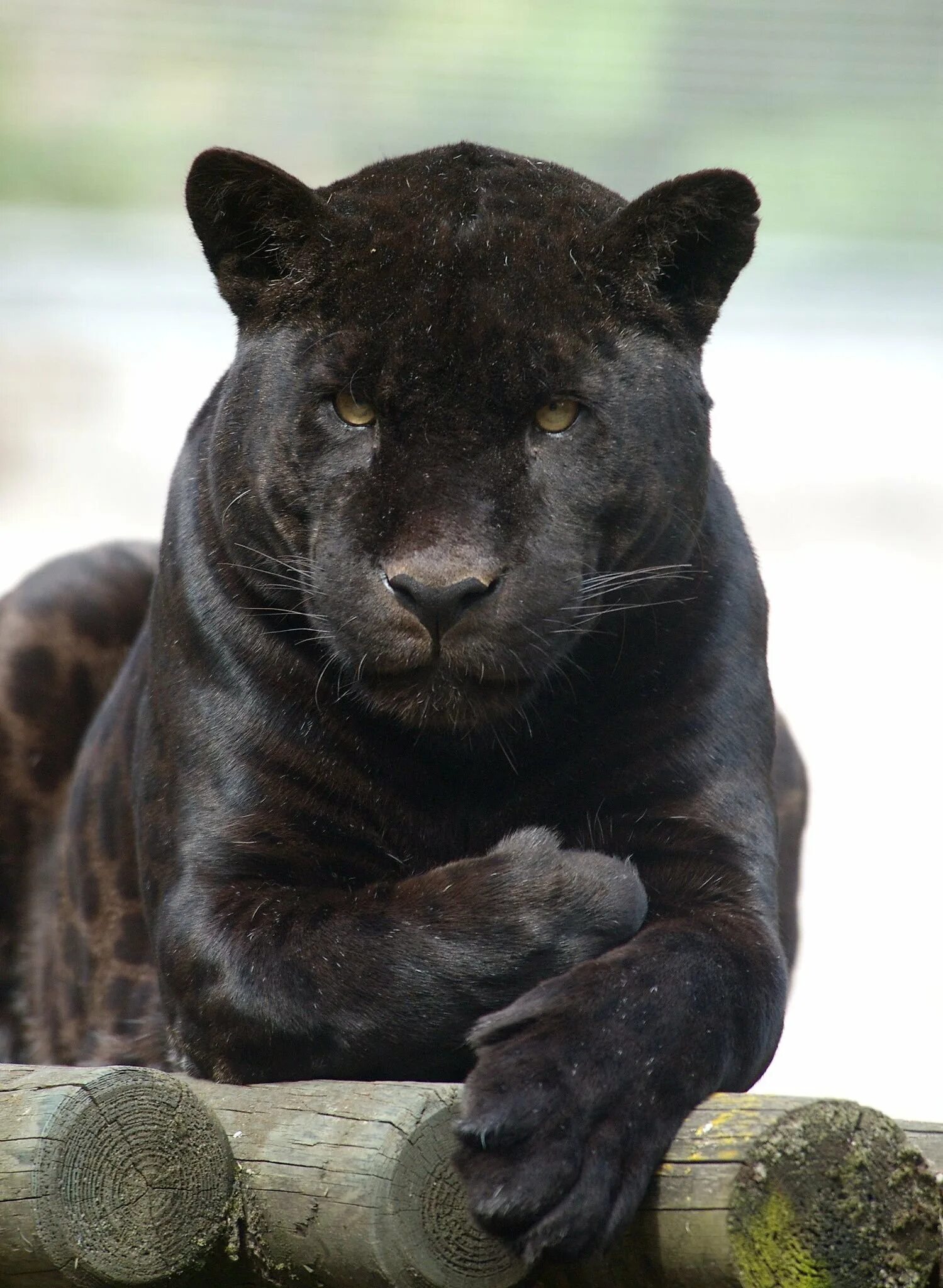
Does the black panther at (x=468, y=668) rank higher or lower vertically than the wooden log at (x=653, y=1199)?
higher

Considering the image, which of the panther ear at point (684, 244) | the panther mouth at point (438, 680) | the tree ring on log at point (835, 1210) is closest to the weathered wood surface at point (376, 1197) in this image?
the tree ring on log at point (835, 1210)

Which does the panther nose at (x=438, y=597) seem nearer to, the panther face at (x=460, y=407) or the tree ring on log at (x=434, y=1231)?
the panther face at (x=460, y=407)

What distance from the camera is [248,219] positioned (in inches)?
138

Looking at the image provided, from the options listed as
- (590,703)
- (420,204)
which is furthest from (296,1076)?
(420,204)

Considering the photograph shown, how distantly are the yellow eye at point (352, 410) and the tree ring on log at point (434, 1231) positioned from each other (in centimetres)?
123

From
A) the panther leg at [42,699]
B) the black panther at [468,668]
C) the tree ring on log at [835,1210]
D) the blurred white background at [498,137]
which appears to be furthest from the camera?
the blurred white background at [498,137]

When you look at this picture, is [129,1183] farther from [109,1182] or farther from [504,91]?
[504,91]

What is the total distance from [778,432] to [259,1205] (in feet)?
41.6

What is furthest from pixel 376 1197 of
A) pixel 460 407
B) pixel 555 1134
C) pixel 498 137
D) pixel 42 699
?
pixel 498 137

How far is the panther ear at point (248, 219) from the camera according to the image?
11.2 feet

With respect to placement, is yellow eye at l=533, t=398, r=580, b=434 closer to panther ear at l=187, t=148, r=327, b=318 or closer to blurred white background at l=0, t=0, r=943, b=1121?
panther ear at l=187, t=148, r=327, b=318

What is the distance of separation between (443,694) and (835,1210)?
1132mm

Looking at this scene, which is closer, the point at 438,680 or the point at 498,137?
the point at 438,680

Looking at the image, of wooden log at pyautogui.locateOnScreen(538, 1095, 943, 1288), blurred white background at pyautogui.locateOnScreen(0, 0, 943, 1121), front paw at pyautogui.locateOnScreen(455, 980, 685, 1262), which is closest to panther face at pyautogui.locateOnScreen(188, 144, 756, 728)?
front paw at pyautogui.locateOnScreen(455, 980, 685, 1262)
